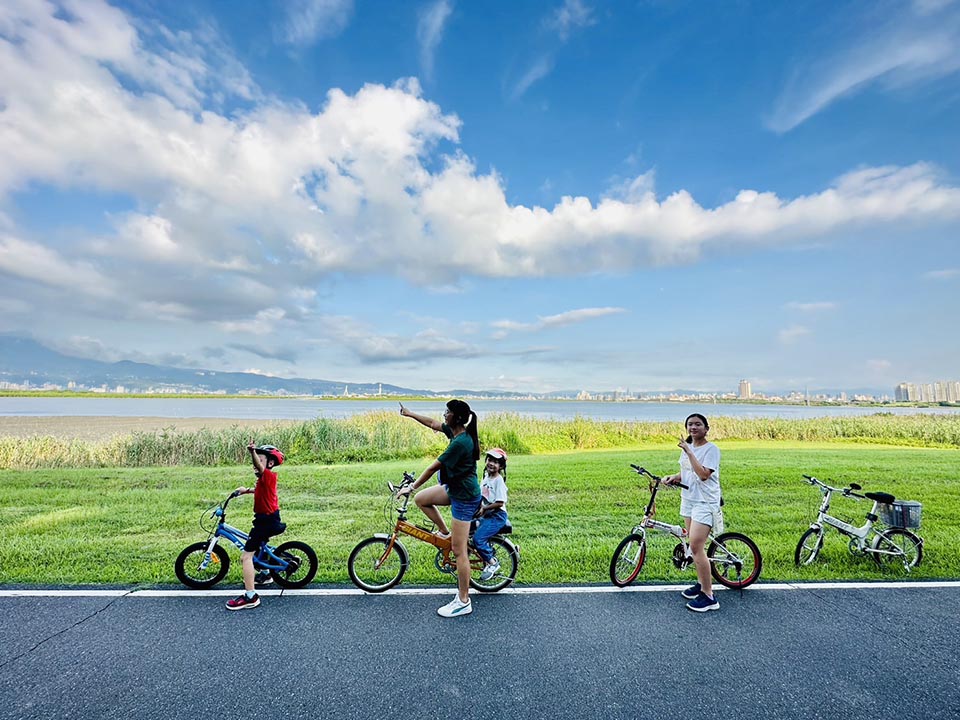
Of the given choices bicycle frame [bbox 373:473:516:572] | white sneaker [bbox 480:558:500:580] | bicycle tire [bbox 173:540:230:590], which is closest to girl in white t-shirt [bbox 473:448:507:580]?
white sneaker [bbox 480:558:500:580]

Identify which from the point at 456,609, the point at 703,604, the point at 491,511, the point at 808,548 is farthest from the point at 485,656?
the point at 808,548

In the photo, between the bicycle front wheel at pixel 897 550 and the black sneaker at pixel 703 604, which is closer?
the black sneaker at pixel 703 604

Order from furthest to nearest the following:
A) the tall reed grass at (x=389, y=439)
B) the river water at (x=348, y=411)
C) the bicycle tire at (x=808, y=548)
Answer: the river water at (x=348, y=411)
the tall reed grass at (x=389, y=439)
the bicycle tire at (x=808, y=548)

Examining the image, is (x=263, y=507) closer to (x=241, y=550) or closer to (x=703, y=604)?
(x=241, y=550)

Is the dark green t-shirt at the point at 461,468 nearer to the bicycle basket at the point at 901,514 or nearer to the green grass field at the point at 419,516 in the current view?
the green grass field at the point at 419,516

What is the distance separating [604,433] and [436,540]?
21.8 metres

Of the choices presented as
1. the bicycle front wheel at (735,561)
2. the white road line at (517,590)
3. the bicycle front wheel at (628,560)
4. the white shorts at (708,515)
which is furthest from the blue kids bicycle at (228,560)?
the bicycle front wheel at (735,561)

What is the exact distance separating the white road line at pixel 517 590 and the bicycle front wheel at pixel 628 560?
0.35ft

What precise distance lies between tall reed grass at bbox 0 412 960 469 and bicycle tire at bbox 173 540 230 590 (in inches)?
459

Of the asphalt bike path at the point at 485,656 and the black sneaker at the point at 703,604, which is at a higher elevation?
the black sneaker at the point at 703,604

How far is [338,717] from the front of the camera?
346 centimetres

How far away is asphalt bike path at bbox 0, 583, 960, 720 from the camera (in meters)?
3.61

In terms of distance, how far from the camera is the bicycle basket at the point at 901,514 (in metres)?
6.43

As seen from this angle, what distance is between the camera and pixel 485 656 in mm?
4289
